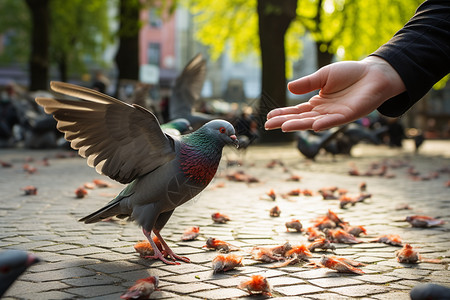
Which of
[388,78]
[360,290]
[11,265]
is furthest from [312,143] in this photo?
[11,265]

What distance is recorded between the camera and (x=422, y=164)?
1352cm

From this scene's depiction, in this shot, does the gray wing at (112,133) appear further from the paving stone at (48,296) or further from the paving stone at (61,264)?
the paving stone at (48,296)

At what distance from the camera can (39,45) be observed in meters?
21.1

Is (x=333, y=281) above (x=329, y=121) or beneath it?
beneath

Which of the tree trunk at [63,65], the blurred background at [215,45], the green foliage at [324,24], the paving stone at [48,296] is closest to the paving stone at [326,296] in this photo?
the paving stone at [48,296]

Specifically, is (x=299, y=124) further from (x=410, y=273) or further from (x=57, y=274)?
(x=57, y=274)

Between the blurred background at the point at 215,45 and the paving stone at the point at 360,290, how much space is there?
1.55 metres

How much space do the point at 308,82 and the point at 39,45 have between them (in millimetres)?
20131

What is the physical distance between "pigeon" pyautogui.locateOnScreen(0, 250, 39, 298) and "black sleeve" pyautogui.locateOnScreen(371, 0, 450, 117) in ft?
5.99

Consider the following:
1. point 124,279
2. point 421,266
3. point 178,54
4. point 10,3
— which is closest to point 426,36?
point 421,266

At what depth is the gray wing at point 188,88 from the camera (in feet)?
27.5

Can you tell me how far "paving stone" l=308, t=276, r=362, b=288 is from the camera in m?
3.22

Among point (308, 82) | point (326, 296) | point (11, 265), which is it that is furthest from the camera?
point (326, 296)

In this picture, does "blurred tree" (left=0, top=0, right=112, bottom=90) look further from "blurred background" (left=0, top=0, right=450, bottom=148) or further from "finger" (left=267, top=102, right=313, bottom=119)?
"finger" (left=267, top=102, right=313, bottom=119)
